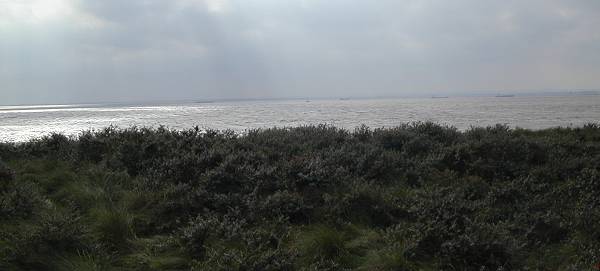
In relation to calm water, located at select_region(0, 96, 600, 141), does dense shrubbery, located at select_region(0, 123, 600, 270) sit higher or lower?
higher

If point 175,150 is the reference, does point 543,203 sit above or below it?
below

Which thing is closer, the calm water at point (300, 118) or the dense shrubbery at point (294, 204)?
the dense shrubbery at point (294, 204)

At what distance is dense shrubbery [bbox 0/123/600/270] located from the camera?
5.43 meters

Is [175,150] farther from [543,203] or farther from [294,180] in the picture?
[543,203]

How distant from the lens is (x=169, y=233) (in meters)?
6.46

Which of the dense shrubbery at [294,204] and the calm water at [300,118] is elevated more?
the dense shrubbery at [294,204]

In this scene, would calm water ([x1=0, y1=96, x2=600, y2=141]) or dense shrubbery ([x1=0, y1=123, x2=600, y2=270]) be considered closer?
dense shrubbery ([x1=0, y1=123, x2=600, y2=270])

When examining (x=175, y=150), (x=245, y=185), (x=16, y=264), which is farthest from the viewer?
(x=175, y=150)

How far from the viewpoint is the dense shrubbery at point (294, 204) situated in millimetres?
5434

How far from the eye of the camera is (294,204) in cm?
705

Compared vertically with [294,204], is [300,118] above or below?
below

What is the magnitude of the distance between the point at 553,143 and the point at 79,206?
444 inches

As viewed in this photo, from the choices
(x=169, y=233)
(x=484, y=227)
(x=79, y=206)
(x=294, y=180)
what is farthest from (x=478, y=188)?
(x=79, y=206)

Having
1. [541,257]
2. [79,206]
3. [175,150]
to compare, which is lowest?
[541,257]
